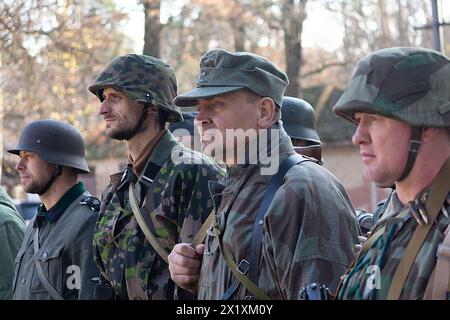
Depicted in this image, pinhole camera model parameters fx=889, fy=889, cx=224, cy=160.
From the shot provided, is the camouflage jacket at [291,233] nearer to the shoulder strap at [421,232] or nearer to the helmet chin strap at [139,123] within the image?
the shoulder strap at [421,232]

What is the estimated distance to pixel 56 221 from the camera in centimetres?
691

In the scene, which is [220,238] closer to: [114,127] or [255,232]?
[255,232]

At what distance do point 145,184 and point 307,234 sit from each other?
6.38ft

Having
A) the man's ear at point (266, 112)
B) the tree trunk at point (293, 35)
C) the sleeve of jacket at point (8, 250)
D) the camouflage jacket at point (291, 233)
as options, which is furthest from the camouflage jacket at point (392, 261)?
the tree trunk at point (293, 35)

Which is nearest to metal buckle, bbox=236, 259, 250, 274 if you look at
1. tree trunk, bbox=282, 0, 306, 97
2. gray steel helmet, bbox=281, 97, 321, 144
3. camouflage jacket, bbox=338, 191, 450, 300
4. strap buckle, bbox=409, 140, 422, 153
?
Answer: camouflage jacket, bbox=338, 191, 450, 300

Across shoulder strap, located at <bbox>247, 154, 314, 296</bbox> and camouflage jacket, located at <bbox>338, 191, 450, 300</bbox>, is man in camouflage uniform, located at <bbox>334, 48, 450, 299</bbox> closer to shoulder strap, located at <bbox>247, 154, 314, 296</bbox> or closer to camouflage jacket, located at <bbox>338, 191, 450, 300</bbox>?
camouflage jacket, located at <bbox>338, 191, 450, 300</bbox>

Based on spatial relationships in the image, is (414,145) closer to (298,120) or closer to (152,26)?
(298,120)

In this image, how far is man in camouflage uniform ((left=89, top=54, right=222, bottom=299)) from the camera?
5590 millimetres

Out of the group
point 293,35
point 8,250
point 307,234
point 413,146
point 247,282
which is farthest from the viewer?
point 293,35

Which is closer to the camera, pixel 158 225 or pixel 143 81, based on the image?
pixel 158 225

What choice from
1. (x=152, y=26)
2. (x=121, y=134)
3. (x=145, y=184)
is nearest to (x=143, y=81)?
(x=121, y=134)

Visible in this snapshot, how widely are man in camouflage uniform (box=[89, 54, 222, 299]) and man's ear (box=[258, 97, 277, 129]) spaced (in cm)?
95

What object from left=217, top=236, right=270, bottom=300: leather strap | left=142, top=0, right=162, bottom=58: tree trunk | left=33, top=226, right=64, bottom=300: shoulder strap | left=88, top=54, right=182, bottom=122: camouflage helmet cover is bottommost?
left=33, top=226, right=64, bottom=300: shoulder strap

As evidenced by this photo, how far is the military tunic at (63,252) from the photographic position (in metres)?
6.45
